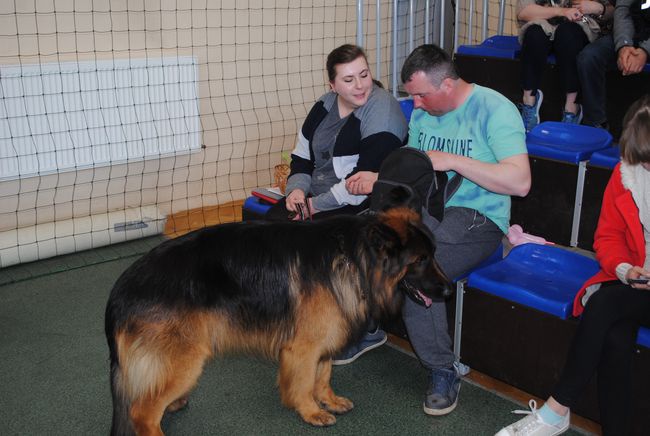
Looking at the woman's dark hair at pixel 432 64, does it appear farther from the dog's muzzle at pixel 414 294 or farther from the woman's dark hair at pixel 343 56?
the dog's muzzle at pixel 414 294

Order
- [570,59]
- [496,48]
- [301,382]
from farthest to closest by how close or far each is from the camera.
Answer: [496,48], [570,59], [301,382]

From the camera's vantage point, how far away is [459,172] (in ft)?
8.89

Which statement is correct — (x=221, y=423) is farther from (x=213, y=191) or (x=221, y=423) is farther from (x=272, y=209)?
(x=213, y=191)

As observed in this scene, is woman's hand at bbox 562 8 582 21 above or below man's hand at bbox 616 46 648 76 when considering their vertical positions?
above

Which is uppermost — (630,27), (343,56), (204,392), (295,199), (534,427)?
(630,27)

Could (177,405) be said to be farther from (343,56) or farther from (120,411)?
(343,56)

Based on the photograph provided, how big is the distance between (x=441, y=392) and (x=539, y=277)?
620 mm

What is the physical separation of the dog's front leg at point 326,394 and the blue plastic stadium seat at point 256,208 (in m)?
1.10

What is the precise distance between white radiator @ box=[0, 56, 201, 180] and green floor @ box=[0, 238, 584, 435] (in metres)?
1.04

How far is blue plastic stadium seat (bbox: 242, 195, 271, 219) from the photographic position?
3699 mm

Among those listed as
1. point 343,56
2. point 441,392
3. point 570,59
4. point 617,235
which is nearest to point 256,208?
point 343,56

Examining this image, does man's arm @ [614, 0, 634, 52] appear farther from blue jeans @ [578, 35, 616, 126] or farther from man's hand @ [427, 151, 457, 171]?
man's hand @ [427, 151, 457, 171]

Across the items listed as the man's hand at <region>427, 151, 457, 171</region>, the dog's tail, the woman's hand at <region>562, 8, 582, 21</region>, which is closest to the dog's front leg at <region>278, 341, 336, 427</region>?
the dog's tail

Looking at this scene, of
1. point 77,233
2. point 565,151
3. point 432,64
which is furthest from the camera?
point 77,233
